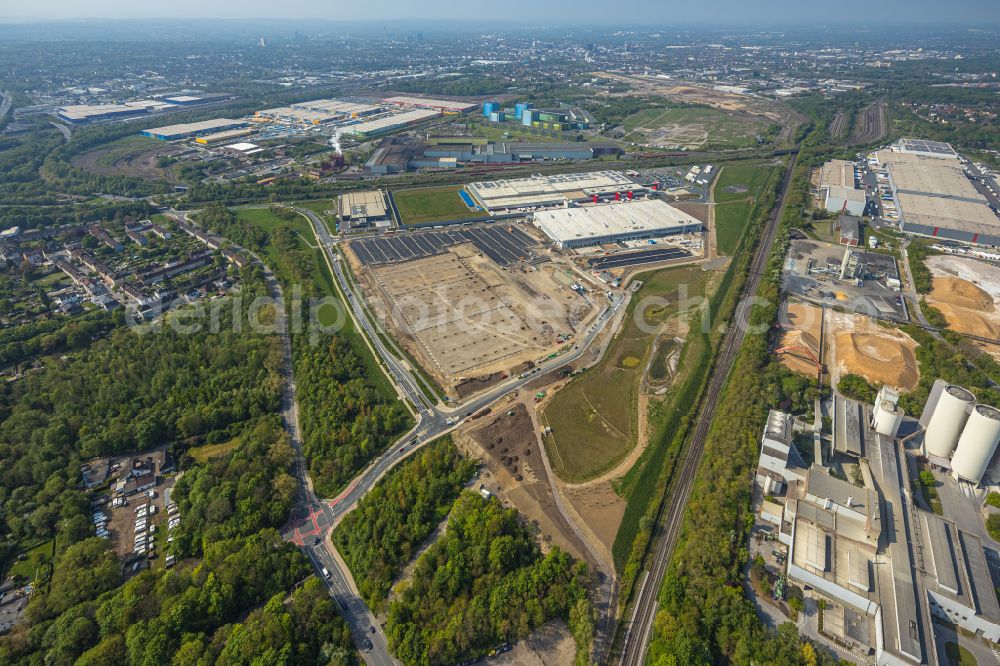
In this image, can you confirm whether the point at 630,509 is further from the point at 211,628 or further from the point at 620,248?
the point at 620,248

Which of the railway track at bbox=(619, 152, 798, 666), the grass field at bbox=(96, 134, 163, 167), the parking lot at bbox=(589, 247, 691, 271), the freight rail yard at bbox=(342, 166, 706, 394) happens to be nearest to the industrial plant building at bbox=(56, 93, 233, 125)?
the grass field at bbox=(96, 134, 163, 167)

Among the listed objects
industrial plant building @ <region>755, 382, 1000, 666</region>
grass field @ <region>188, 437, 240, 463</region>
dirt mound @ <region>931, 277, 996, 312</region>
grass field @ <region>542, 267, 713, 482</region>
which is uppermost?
dirt mound @ <region>931, 277, 996, 312</region>

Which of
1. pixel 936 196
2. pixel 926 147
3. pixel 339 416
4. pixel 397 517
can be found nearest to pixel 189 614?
pixel 397 517

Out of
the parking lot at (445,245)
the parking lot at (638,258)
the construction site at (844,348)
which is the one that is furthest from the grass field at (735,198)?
the parking lot at (445,245)

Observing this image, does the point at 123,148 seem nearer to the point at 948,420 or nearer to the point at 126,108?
the point at 126,108

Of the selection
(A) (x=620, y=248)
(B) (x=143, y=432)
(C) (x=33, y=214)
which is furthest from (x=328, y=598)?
(C) (x=33, y=214)

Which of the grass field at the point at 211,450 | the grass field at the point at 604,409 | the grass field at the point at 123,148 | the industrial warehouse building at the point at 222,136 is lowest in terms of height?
the grass field at the point at 211,450

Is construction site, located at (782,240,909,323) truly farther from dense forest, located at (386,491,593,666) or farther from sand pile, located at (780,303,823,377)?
dense forest, located at (386,491,593,666)

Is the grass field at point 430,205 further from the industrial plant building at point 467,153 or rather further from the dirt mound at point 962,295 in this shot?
the dirt mound at point 962,295
